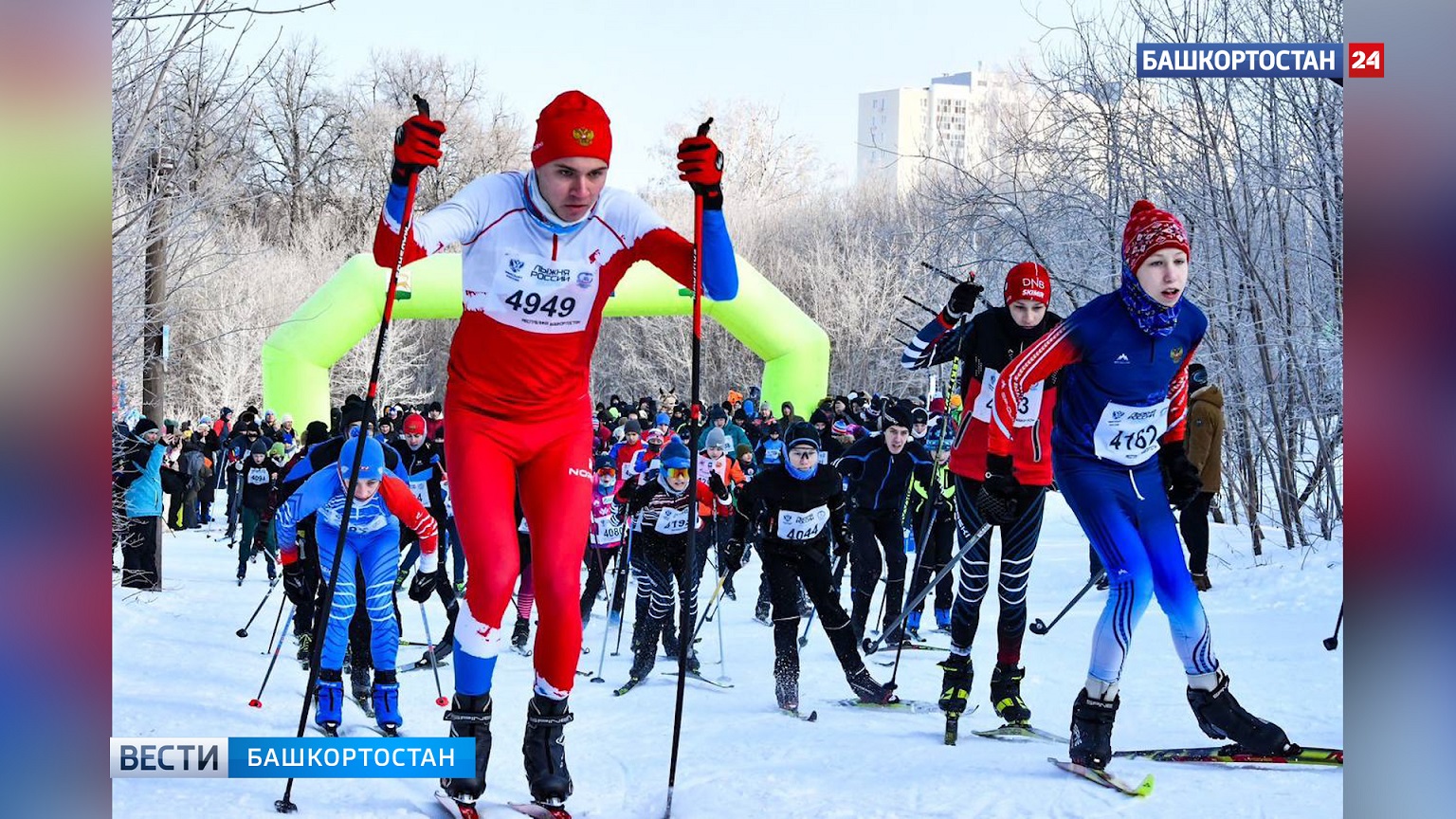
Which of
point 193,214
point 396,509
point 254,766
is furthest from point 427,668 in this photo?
point 254,766

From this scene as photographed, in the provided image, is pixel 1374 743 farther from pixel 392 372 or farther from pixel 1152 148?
pixel 392 372

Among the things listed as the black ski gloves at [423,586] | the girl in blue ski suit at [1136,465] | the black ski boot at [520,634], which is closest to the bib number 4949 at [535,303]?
the girl in blue ski suit at [1136,465]

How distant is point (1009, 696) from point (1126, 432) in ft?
4.99

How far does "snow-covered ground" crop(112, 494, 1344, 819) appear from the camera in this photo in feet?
15.9

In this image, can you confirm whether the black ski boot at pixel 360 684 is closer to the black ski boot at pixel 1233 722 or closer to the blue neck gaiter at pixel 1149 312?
the black ski boot at pixel 1233 722

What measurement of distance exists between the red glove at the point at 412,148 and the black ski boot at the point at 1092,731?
9.86 feet

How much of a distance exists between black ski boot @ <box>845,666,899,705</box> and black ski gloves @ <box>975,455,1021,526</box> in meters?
1.33

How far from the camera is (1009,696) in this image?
6.25 metres

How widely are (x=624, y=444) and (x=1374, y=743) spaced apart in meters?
8.03

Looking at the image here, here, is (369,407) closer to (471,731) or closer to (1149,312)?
(471,731)

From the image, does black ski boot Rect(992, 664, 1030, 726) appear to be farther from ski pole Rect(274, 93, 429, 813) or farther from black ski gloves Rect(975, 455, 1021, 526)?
ski pole Rect(274, 93, 429, 813)

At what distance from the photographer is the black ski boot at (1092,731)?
17.0 feet

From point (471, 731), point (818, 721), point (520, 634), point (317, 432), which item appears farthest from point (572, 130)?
point (520, 634)

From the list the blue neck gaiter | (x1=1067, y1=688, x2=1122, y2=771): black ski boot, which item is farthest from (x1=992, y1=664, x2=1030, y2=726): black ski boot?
Answer: the blue neck gaiter
